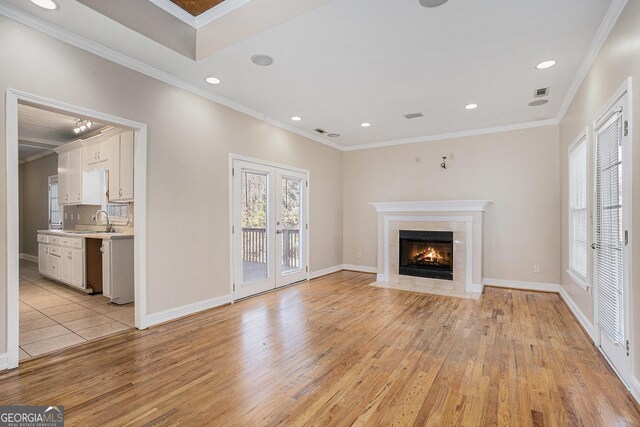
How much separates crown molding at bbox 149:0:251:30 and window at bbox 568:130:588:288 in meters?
3.81

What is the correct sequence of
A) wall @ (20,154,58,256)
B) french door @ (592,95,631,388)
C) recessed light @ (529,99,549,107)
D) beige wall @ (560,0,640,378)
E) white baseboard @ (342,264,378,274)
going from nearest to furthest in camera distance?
beige wall @ (560,0,640,378) → french door @ (592,95,631,388) → recessed light @ (529,99,549,107) → white baseboard @ (342,264,378,274) → wall @ (20,154,58,256)

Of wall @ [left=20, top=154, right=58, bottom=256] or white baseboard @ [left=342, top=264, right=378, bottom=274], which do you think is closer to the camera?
white baseboard @ [left=342, top=264, right=378, bottom=274]

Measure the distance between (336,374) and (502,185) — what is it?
15.2 ft

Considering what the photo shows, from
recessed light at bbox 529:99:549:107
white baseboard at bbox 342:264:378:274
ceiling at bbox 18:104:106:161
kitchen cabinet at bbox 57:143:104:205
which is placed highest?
recessed light at bbox 529:99:549:107

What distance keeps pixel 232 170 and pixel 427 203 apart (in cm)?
332

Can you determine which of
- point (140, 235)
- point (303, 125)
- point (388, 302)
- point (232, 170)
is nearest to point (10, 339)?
point (140, 235)

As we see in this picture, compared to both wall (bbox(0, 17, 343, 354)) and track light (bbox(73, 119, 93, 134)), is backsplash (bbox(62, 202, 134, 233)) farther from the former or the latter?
wall (bbox(0, 17, 343, 354))

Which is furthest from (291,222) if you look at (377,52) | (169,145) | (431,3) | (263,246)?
(431,3)

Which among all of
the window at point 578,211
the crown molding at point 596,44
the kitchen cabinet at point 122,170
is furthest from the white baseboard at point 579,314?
the kitchen cabinet at point 122,170

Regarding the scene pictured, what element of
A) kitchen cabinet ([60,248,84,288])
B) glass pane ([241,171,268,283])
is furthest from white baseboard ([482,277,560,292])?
kitchen cabinet ([60,248,84,288])

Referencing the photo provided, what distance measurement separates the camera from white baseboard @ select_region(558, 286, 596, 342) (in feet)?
10.1

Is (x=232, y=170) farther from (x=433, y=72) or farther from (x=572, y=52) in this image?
(x=572, y=52)

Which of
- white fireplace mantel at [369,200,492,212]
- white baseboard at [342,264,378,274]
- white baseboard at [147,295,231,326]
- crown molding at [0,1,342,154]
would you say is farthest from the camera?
white baseboard at [342,264,378,274]

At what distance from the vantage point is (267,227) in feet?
16.5
